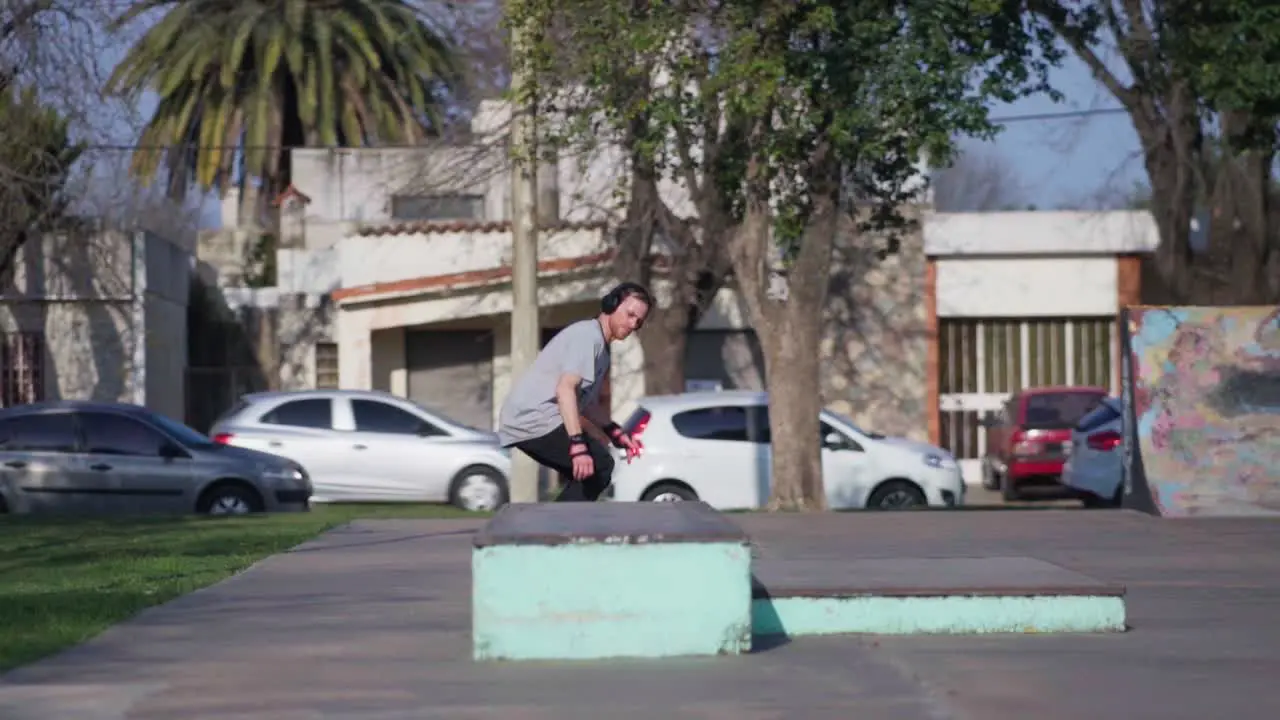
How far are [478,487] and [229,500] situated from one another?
3.89 m

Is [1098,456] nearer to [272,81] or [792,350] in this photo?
[792,350]

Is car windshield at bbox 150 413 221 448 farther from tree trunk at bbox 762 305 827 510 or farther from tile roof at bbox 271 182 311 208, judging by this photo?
tile roof at bbox 271 182 311 208

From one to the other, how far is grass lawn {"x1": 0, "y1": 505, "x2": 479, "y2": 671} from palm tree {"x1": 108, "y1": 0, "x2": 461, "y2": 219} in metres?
18.9

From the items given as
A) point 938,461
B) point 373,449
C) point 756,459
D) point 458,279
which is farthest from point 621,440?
point 458,279

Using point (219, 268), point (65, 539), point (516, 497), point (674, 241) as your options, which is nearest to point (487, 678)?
point (65, 539)

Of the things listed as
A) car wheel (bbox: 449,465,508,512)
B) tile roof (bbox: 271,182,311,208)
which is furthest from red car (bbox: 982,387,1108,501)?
tile roof (bbox: 271,182,311,208)

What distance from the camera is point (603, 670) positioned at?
7.38 meters

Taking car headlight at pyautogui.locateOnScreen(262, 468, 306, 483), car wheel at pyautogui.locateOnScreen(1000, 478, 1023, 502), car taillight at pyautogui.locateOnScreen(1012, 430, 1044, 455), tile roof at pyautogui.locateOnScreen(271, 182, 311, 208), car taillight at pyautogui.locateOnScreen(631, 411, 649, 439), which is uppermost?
tile roof at pyautogui.locateOnScreen(271, 182, 311, 208)

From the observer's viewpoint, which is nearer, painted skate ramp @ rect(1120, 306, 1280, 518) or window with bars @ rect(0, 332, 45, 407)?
painted skate ramp @ rect(1120, 306, 1280, 518)

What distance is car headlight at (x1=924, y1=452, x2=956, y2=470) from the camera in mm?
21125

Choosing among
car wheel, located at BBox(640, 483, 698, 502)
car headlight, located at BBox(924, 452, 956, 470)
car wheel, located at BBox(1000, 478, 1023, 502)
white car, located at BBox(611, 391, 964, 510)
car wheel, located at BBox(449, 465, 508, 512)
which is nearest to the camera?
car wheel, located at BBox(640, 483, 698, 502)

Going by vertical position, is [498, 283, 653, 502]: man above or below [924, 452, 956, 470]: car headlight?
above

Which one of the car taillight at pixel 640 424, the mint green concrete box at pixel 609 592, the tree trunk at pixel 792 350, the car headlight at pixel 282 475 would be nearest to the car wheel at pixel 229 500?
the car headlight at pixel 282 475

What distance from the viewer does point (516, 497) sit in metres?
19.0
